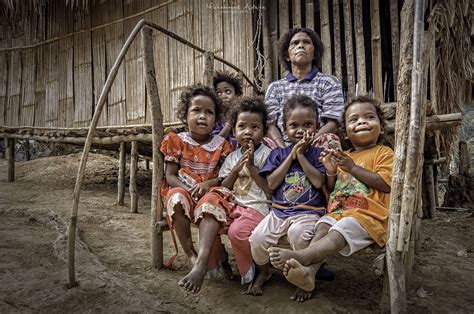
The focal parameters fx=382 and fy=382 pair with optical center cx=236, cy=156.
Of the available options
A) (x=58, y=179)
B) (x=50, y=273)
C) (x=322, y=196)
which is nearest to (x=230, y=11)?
(x=322, y=196)

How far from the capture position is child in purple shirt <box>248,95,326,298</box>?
202 cm

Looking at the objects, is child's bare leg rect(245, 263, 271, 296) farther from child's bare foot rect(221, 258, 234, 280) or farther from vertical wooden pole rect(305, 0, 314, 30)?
vertical wooden pole rect(305, 0, 314, 30)

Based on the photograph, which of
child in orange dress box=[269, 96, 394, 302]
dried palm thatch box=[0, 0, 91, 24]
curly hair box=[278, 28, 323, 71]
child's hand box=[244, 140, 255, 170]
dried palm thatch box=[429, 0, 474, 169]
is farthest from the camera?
dried palm thatch box=[0, 0, 91, 24]

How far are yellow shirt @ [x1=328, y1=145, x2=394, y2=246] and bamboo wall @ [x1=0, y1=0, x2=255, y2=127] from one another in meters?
2.73

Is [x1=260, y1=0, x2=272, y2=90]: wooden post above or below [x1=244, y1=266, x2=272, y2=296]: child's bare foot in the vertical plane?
above

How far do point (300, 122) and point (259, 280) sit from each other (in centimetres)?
94

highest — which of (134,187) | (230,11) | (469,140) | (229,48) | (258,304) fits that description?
(230,11)

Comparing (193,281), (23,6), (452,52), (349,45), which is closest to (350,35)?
(349,45)

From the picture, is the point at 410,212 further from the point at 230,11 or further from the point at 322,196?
the point at 230,11

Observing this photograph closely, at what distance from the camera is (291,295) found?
6.66 ft

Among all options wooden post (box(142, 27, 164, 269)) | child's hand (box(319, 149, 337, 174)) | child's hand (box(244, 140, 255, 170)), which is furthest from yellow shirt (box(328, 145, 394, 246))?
wooden post (box(142, 27, 164, 269))

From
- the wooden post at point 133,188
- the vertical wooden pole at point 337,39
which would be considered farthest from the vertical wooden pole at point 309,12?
the wooden post at point 133,188

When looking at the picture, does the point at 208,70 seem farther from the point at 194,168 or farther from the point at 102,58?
the point at 102,58

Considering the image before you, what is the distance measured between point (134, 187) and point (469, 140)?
38.2 feet
